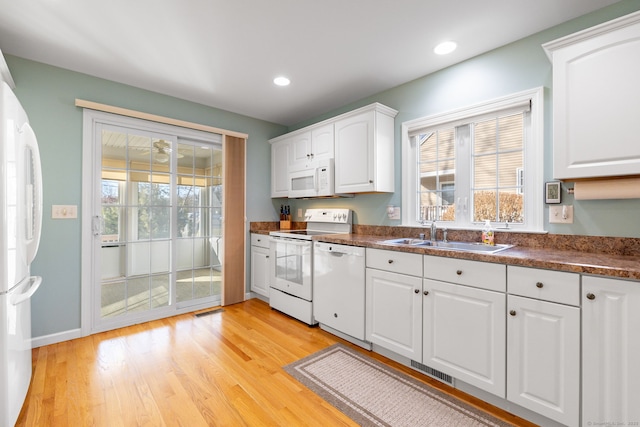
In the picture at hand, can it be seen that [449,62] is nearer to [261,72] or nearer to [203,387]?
[261,72]

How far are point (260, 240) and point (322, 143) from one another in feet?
4.80

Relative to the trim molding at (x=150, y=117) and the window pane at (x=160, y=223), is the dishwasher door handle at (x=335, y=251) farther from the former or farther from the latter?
the trim molding at (x=150, y=117)

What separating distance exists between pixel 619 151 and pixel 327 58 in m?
2.04

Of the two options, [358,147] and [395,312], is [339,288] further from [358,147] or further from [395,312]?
[358,147]

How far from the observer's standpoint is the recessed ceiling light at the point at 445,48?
2.18 metres

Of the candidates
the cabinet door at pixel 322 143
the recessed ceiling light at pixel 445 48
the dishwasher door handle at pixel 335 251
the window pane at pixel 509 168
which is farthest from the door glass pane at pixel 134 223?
the window pane at pixel 509 168

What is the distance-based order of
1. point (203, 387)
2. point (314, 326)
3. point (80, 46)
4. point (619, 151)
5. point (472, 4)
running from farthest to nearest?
point (314, 326)
point (80, 46)
point (203, 387)
point (472, 4)
point (619, 151)

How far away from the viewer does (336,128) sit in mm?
3100

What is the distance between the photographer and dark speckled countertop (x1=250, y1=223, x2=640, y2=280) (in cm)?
133

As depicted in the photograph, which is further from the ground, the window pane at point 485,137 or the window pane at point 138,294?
the window pane at point 485,137

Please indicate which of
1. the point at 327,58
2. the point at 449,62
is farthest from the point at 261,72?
the point at 449,62

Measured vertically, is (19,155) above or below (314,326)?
above

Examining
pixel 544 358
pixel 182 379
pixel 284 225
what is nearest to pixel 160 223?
pixel 284 225

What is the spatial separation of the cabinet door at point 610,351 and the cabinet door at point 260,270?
2.88m
